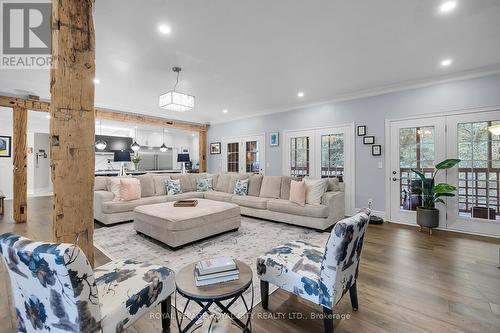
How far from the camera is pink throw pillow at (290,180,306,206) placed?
13.7ft

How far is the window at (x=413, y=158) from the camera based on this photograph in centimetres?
416

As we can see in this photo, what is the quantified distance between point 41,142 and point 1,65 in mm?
6618

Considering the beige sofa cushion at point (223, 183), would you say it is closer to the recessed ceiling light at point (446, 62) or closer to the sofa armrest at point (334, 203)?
the sofa armrest at point (334, 203)

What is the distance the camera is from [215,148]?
7902 millimetres

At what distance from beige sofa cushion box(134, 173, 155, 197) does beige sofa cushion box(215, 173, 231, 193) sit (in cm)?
159

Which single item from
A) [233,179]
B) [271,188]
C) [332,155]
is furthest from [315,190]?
[233,179]

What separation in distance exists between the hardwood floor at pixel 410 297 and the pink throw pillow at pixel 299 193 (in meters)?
1.24

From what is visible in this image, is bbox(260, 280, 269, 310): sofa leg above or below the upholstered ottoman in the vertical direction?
below

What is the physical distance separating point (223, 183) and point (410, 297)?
178 inches

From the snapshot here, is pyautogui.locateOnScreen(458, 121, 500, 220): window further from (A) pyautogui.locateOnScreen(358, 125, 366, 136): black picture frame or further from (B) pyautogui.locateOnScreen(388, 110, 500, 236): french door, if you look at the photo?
(A) pyautogui.locateOnScreen(358, 125, 366, 136): black picture frame

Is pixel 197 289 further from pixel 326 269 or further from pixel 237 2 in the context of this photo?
pixel 237 2

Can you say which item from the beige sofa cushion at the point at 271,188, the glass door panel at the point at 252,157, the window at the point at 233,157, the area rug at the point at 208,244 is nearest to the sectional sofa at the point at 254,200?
the beige sofa cushion at the point at 271,188

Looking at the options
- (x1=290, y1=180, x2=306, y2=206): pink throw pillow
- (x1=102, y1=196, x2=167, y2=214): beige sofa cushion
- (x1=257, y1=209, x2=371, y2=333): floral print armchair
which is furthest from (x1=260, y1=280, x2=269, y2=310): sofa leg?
(x1=102, y1=196, x2=167, y2=214): beige sofa cushion

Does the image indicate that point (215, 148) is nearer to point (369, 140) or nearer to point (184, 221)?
point (369, 140)
